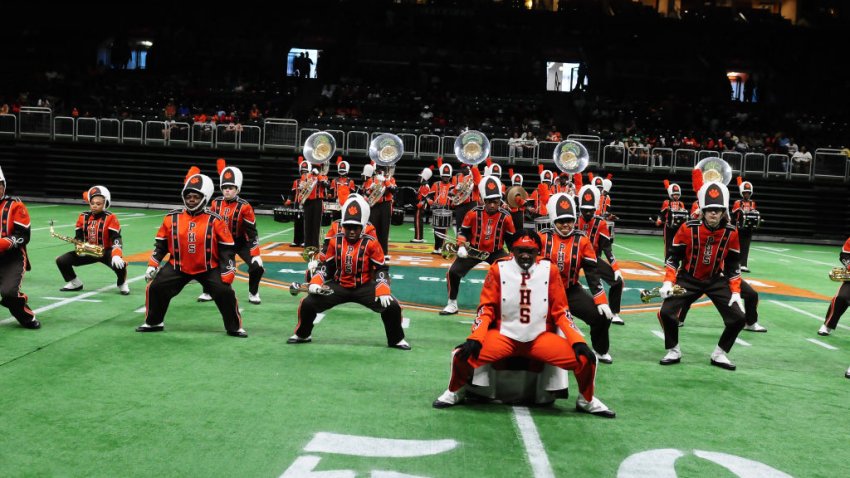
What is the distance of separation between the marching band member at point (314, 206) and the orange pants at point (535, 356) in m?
10.5

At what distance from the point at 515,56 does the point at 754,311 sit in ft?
112

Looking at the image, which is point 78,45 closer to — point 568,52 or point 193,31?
point 193,31

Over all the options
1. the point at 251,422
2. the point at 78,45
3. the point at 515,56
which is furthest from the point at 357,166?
the point at 251,422

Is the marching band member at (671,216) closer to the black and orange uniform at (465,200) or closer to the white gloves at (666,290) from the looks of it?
the black and orange uniform at (465,200)

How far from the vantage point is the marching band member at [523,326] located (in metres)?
6.53

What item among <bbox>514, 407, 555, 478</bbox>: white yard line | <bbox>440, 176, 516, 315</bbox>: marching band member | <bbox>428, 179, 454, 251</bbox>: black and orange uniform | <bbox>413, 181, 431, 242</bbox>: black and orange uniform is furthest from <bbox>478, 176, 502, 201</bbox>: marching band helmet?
<bbox>413, 181, 431, 242</bbox>: black and orange uniform

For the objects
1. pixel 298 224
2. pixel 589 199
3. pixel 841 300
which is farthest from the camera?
pixel 298 224

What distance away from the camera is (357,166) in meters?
31.0

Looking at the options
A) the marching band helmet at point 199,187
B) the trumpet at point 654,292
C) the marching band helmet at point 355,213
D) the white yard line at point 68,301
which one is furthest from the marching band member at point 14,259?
the trumpet at point 654,292

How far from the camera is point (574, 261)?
8.94m

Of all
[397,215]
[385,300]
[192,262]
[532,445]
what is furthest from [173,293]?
[397,215]

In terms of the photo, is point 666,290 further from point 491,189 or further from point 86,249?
point 86,249

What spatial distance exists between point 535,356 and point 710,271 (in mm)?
3344

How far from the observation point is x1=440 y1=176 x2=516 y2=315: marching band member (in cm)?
1167
